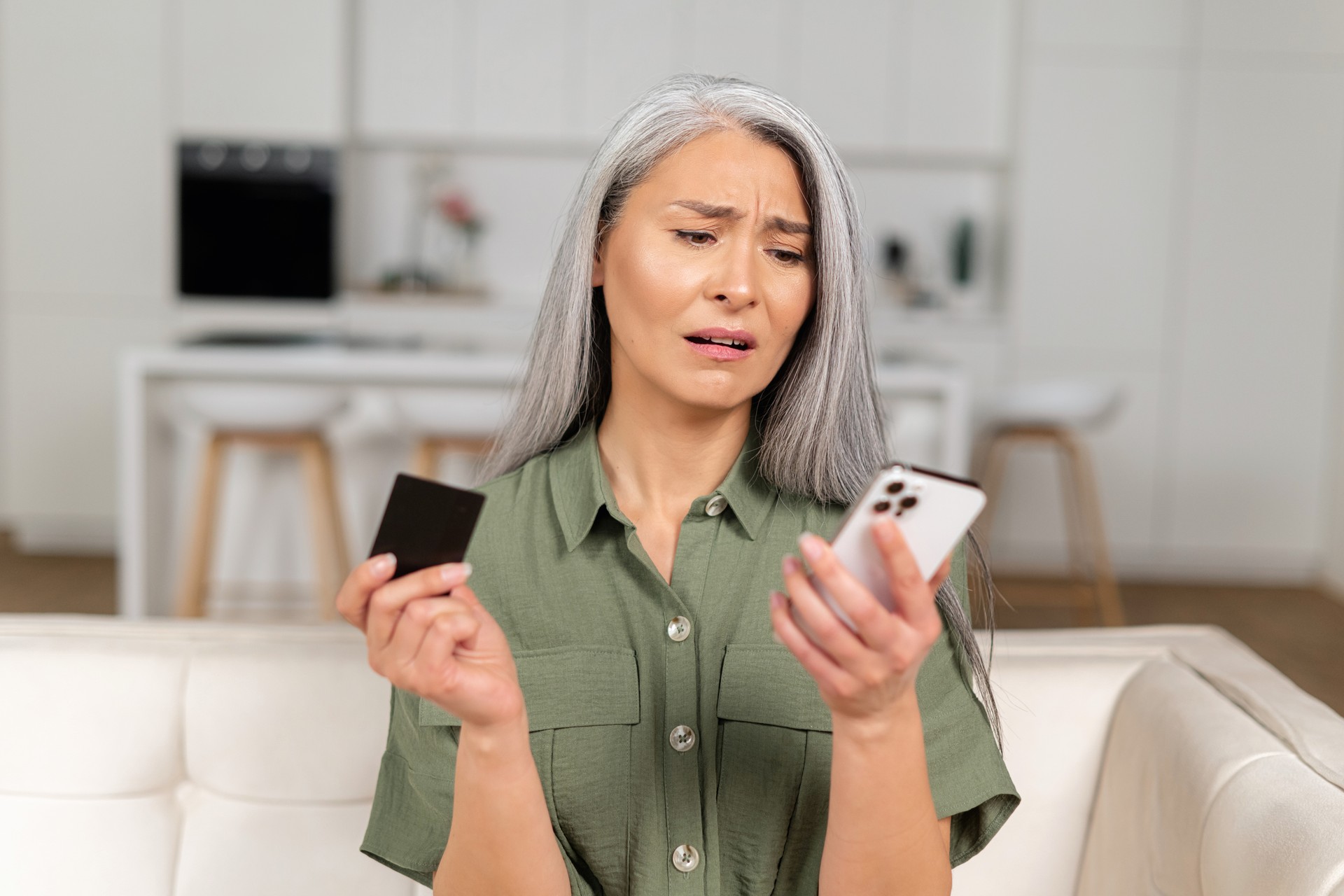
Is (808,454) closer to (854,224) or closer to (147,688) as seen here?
(854,224)

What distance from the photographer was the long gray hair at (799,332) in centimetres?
107

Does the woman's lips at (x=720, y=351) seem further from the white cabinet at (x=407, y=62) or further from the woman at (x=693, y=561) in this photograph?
the white cabinet at (x=407, y=62)

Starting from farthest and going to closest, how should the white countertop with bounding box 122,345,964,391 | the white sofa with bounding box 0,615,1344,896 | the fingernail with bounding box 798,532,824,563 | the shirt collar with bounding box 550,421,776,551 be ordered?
the white countertop with bounding box 122,345,964,391, the white sofa with bounding box 0,615,1344,896, the shirt collar with bounding box 550,421,776,551, the fingernail with bounding box 798,532,824,563

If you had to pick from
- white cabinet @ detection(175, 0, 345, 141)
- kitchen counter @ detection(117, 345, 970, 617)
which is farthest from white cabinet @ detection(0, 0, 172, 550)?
kitchen counter @ detection(117, 345, 970, 617)

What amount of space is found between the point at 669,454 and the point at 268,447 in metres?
2.67

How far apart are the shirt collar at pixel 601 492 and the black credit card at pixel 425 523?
30cm

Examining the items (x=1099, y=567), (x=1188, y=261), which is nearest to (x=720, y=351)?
(x=1099, y=567)

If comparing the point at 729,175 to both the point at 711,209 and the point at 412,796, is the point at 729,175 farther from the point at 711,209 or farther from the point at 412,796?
the point at 412,796

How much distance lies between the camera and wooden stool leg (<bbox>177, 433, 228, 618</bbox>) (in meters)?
3.32

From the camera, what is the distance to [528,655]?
1.09 meters

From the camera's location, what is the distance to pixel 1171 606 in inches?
179

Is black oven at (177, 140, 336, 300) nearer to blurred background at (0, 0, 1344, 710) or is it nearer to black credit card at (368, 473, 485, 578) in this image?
blurred background at (0, 0, 1344, 710)

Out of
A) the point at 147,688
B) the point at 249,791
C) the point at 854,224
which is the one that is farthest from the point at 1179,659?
the point at 147,688

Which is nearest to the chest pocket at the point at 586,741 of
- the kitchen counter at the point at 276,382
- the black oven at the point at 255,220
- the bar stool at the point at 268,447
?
the kitchen counter at the point at 276,382
